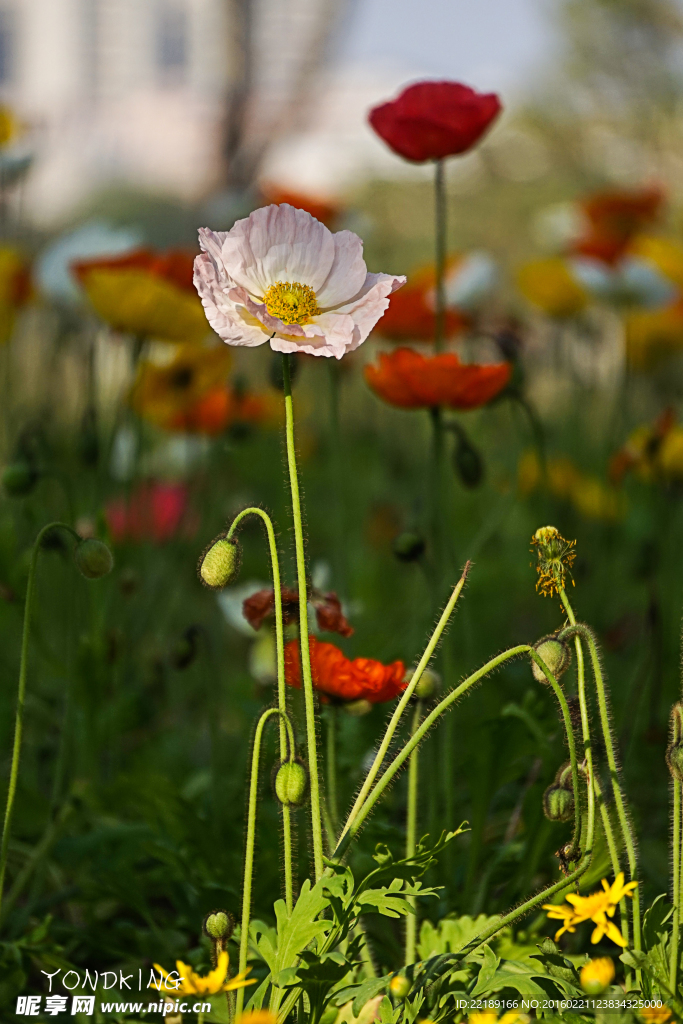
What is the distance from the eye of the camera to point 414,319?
1.98 meters

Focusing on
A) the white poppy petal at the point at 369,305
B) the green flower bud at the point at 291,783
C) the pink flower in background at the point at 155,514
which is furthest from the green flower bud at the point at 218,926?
the pink flower in background at the point at 155,514

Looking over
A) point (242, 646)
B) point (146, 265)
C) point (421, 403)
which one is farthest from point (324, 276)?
point (242, 646)

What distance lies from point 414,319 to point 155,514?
3.09ft

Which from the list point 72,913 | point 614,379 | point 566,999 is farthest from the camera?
point 614,379

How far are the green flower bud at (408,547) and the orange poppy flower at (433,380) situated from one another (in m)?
0.16

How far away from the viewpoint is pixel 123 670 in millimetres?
Answer: 1852

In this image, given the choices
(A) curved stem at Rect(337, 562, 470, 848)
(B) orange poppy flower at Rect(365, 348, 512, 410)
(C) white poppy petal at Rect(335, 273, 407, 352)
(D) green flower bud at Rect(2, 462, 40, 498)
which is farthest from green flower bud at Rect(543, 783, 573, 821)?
(D) green flower bud at Rect(2, 462, 40, 498)

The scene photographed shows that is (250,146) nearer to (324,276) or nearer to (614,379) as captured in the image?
(614,379)

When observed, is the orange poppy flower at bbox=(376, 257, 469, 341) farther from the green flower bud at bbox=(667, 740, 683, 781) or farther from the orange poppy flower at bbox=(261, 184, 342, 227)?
the green flower bud at bbox=(667, 740, 683, 781)

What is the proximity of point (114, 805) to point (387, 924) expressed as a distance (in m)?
0.42

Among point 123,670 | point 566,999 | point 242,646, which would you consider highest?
point 566,999

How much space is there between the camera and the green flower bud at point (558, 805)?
35.6 inches

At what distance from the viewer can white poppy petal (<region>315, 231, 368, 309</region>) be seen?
93 centimetres

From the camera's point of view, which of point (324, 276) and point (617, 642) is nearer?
point (324, 276)
